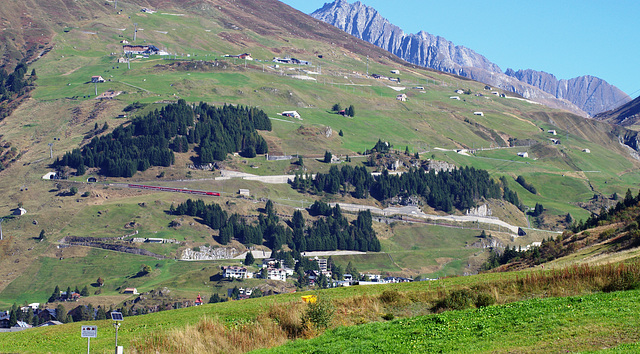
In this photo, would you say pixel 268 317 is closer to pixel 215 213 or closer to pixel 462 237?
pixel 215 213

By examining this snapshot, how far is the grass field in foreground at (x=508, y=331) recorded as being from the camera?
19.5 m

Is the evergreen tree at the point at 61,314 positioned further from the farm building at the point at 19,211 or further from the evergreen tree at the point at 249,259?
the farm building at the point at 19,211

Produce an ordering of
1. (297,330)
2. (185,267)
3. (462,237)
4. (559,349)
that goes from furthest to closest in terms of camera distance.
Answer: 1. (462,237)
2. (185,267)
3. (297,330)
4. (559,349)

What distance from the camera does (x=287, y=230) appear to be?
154125mm

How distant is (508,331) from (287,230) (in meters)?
134

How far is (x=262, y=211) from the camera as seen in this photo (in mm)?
159125

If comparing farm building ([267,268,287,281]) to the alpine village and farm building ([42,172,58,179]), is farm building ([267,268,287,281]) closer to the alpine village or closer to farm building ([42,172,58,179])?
the alpine village

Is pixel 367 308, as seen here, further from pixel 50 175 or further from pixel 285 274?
pixel 50 175

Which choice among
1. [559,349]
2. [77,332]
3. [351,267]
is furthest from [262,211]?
[559,349]

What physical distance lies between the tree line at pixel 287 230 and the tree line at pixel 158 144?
32.5 m

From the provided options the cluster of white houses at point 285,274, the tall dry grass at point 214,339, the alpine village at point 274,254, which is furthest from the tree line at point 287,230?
the tall dry grass at point 214,339

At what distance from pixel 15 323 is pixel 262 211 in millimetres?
84686

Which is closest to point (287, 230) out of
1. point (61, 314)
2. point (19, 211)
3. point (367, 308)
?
point (19, 211)

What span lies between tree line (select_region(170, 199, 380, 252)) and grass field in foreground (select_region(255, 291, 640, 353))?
123115mm
